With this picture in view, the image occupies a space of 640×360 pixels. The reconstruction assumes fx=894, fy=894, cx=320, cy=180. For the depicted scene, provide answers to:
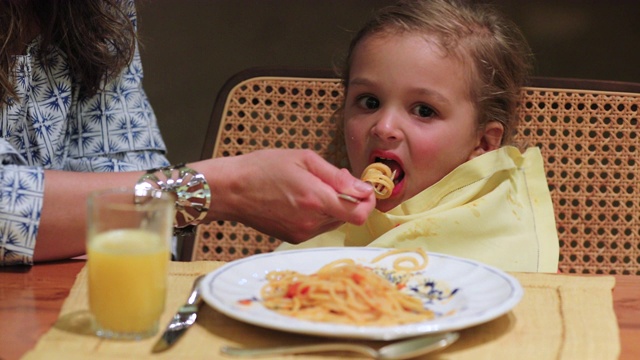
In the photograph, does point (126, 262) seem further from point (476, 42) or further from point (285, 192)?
point (476, 42)

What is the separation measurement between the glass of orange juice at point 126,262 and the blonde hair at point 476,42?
37.7 inches

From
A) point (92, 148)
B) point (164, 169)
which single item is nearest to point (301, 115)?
point (92, 148)

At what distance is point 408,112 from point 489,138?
9.2 inches

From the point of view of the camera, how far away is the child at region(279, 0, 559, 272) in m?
1.61

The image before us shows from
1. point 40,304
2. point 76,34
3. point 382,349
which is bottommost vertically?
point 40,304

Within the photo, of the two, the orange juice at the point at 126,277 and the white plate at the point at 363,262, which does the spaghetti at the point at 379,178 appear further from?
the orange juice at the point at 126,277

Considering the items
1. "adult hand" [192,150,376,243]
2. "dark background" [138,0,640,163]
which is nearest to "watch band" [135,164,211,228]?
"adult hand" [192,150,376,243]

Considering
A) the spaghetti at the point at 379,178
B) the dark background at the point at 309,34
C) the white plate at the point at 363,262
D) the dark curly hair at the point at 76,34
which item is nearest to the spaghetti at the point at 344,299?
the white plate at the point at 363,262

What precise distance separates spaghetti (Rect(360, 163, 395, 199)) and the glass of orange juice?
2.32ft

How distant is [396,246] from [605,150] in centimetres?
61

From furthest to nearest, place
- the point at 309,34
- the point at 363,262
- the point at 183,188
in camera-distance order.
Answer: the point at 309,34 → the point at 183,188 → the point at 363,262

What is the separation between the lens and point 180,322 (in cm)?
96

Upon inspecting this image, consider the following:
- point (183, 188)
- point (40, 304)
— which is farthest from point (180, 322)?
point (183, 188)

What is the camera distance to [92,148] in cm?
172
